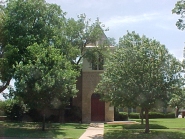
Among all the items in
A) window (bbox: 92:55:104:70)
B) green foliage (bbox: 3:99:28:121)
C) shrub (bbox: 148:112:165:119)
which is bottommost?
shrub (bbox: 148:112:165:119)

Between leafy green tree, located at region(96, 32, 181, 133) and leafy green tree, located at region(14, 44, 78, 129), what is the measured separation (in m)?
3.24

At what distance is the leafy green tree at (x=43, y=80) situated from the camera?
19625 mm

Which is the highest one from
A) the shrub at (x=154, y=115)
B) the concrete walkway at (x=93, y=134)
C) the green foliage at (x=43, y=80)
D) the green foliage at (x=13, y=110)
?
the green foliage at (x=43, y=80)

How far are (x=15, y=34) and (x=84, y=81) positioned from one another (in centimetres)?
1180

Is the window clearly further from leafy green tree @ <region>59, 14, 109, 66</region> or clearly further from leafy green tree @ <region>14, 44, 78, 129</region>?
leafy green tree @ <region>14, 44, 78, 129</region>

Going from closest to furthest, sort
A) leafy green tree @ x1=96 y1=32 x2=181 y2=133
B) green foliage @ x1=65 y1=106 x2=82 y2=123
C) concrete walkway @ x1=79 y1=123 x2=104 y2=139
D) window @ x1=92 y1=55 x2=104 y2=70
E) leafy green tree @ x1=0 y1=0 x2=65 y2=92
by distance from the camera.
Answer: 1. concrete walkway @ x1=79 y1=123 x2=104 y2=139
2. leafy green tree @ x1=96 y1=32 x2=181 y2=133
3. leafy green tree @ x1=0 y1=0 x2=65 y2=92
4. green foliage @ x1=65 y1=106 x2=82 y2=123
5. window @ x1=92 y1=55 x2=104 y2=70

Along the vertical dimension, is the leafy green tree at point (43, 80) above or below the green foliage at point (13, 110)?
above

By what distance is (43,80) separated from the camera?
19.5 m

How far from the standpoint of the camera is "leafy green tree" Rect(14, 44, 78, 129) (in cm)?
1962

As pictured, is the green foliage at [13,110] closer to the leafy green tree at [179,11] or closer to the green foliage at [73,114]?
the green foliage at [73,114]

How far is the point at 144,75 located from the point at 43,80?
6574mm

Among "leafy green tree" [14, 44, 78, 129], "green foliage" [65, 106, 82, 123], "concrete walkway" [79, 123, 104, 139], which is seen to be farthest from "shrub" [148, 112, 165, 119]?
"leafy green tree" [14, 44, 78, 129]

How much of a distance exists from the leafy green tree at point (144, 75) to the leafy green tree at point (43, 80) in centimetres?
324

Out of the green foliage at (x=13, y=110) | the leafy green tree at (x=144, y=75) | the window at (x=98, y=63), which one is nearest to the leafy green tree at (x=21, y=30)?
the green foliage at (x=13, y=110)
